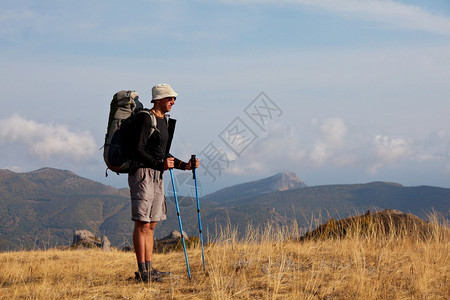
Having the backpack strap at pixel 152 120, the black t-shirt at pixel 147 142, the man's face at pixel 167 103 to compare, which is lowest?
the black t-shirt at pixel 147 142

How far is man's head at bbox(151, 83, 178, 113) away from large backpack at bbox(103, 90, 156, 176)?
0.24m

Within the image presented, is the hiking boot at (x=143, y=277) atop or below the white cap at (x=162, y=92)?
below

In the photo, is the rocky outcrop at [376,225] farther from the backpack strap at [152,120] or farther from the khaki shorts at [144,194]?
the backpack strap at [152,120]

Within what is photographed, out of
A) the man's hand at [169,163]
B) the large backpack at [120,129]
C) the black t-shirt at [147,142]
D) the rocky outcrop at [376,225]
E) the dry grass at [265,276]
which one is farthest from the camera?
the rocky outcrop at [376,225]

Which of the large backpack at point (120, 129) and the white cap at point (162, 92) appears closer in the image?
the large backpack at point (120, 129)

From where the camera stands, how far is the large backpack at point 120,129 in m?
6.29

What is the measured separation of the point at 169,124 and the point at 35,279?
359 cm

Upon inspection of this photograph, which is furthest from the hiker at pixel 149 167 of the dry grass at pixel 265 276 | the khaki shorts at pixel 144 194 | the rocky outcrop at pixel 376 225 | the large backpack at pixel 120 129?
the rocky outcrop at pixel 376 225

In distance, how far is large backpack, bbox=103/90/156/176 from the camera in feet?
20.6

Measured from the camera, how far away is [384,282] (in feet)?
19.8

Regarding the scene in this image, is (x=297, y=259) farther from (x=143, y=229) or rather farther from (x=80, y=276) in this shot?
(x=80, y=276)

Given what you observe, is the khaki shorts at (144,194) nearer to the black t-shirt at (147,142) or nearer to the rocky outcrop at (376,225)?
the black t-shirt at (147,142)

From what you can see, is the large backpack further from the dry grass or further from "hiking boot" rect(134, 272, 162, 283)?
the dry grass

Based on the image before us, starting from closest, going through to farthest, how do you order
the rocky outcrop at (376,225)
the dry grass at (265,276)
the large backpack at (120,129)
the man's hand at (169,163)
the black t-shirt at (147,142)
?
the dry grass at (265,276)
the black t-shirt at (147,142)
the large backpack at (120,129)
the man's hand at (169,163)
the rocky outcrop at (376,225)
